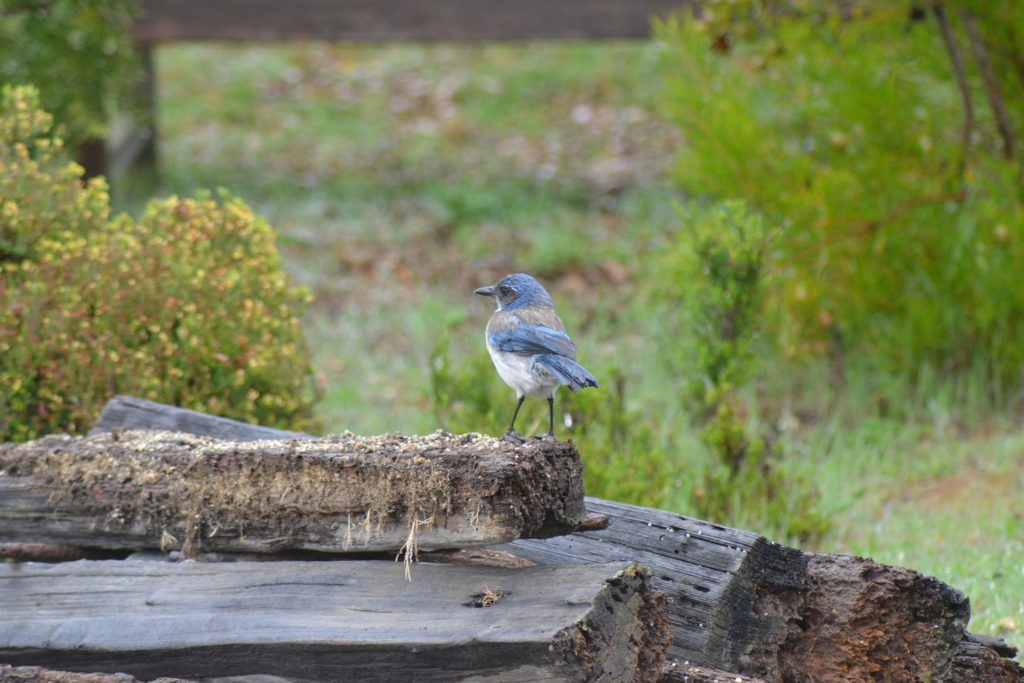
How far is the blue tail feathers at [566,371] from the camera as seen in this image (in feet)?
11.6

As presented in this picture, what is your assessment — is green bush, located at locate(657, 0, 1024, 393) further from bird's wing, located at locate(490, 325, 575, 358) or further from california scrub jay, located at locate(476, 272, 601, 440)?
Answer: bird's wing, located at locate(490, 325, 575, 358)

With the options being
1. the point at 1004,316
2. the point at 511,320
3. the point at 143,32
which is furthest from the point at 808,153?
the point at 143,32

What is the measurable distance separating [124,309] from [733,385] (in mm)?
2903

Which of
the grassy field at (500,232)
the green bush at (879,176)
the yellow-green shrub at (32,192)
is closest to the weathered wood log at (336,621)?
the grassy field at (500,232)

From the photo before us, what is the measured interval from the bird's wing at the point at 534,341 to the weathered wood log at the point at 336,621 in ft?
2.69

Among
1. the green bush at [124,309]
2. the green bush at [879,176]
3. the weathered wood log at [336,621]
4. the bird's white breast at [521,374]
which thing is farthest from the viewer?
the green bush at [879,176]

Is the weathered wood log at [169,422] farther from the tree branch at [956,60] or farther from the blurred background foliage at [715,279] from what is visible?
the tree branch at [956,60]

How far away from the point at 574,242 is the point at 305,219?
254cm

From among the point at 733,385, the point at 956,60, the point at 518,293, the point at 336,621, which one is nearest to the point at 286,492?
the point at 336,621

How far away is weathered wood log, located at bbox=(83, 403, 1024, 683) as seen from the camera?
3396 mm

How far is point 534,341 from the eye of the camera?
149 inches

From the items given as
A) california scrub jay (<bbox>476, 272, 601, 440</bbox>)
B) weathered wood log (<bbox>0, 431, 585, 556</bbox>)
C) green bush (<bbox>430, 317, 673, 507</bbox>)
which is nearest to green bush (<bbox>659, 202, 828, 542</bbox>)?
green bush (<bbox>430, 317, 673, 507</bbox>)

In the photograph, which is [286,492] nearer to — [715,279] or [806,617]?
[806,617]

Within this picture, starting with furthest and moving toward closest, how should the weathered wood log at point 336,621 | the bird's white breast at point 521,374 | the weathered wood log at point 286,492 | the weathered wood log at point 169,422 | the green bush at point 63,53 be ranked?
the green bush at point 63,53, the weathered wood log at point 169,422, the bird's white breast at point 521,374, the weathered wood log at point 286,492, the weathered wood log at point 336,621
